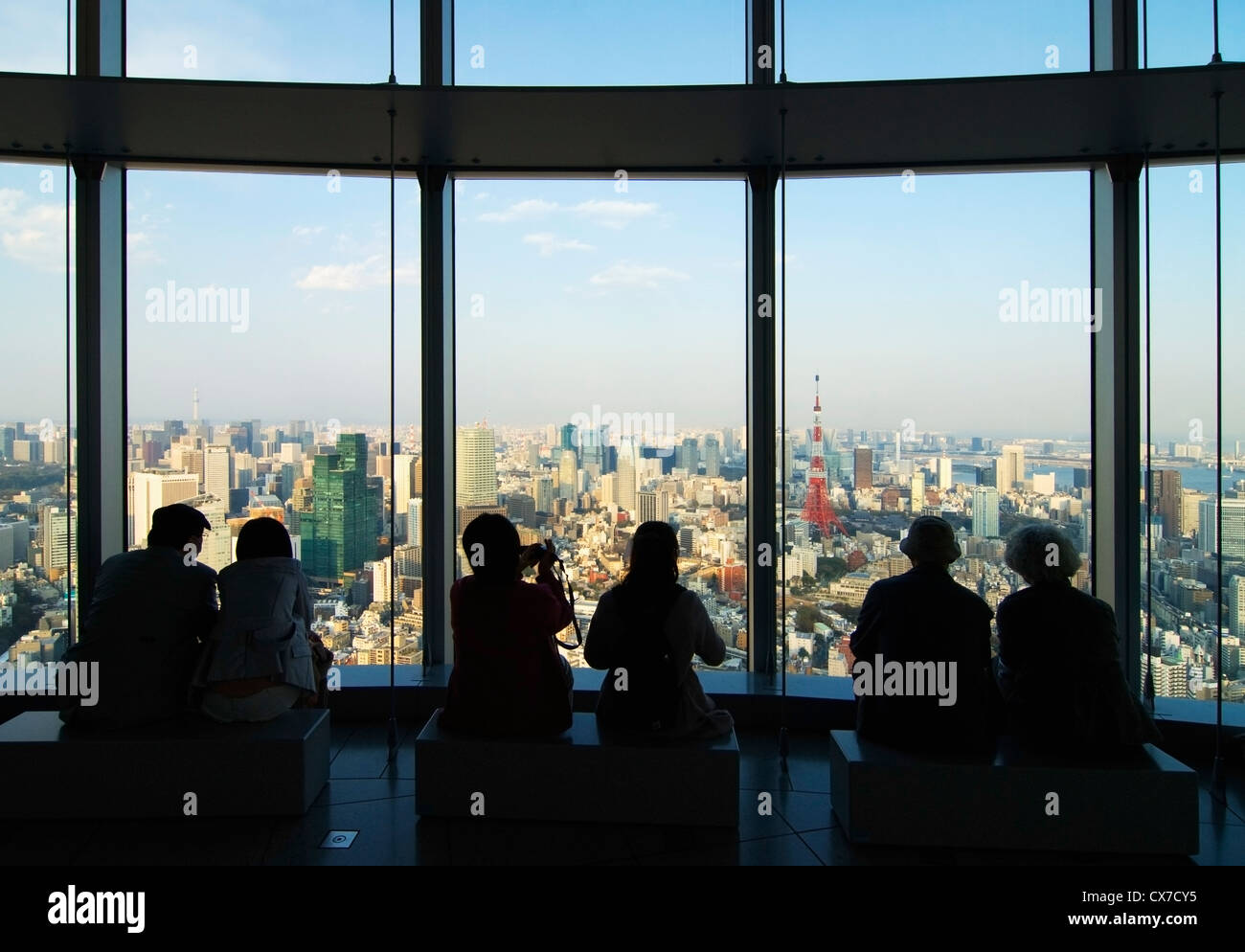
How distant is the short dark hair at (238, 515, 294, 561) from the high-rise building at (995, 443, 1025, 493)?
11.0 feet

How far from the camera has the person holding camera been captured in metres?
2.79

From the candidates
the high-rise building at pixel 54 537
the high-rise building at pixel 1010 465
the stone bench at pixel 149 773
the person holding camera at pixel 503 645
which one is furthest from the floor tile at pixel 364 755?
the high-rise building at pixel 1010 465

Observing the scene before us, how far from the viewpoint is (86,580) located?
3889 mm

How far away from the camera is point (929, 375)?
13.1 feet

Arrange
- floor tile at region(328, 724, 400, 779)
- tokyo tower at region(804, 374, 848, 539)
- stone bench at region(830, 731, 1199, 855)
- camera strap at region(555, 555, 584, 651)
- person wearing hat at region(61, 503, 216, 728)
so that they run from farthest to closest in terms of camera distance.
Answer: tokyo tower at region(804, 374, 848, 539)
floor tile at region(328, 724, 400, 779)
camera strap at region(555, 555, 584, 651)
person wearing hat at region(61, 503, 216, 728)
stone bench at region(830, 731, 1199, 855)

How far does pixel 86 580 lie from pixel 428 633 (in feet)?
5.59

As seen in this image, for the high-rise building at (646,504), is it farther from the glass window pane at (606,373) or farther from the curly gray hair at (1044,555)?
the curly gray hair at (1044,555)

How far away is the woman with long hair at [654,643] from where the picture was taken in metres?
2.79

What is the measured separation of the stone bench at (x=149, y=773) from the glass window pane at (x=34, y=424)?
4.35 ft

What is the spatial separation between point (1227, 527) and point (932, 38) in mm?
2748

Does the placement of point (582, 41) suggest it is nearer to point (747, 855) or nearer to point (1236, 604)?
point (747, 855)

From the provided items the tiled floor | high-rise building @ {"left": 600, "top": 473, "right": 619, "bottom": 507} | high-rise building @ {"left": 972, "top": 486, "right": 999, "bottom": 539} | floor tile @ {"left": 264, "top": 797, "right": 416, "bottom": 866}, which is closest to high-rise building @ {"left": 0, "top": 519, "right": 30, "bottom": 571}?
the tiled floor

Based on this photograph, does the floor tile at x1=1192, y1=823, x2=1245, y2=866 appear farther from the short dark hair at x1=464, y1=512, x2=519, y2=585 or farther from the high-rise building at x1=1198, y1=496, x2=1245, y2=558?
the short dark hair at x1=464, y1=512, x2=519, y2=585
